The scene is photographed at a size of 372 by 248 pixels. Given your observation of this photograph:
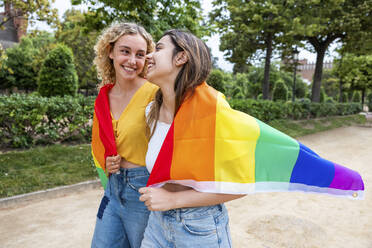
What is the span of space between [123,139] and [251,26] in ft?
46.3

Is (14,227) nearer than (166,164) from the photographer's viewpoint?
No

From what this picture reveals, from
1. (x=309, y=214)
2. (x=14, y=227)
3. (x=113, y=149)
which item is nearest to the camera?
(x=113, y=149)

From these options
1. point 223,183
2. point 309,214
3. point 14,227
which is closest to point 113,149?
point 223,183

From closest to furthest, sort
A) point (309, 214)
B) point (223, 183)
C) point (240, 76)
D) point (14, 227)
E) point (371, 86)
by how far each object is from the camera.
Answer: point (223, 183) → point (14, 227) → point (309, 214) → point (371, 86) → point (240, 76)

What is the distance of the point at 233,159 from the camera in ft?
4.63

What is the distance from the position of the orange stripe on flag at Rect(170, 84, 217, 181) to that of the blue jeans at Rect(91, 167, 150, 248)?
59cm

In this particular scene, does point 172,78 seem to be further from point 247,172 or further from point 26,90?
point 26,90

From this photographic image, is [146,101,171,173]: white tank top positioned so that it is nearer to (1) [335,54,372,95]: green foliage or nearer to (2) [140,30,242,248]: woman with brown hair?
(2) [140,30,242,248]: woman with brown hair

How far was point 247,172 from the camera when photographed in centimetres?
144

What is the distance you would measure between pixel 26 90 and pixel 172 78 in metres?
36.5

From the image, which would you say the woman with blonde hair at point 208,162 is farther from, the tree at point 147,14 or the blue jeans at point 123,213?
the tree at point 147,14

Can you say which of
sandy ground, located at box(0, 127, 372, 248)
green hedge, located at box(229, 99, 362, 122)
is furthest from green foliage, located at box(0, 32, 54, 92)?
sandy ground, located at box(0, 127, 372, 248)

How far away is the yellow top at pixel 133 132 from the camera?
201cm

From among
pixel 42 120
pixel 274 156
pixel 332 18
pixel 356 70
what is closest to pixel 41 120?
pixel 42 120
